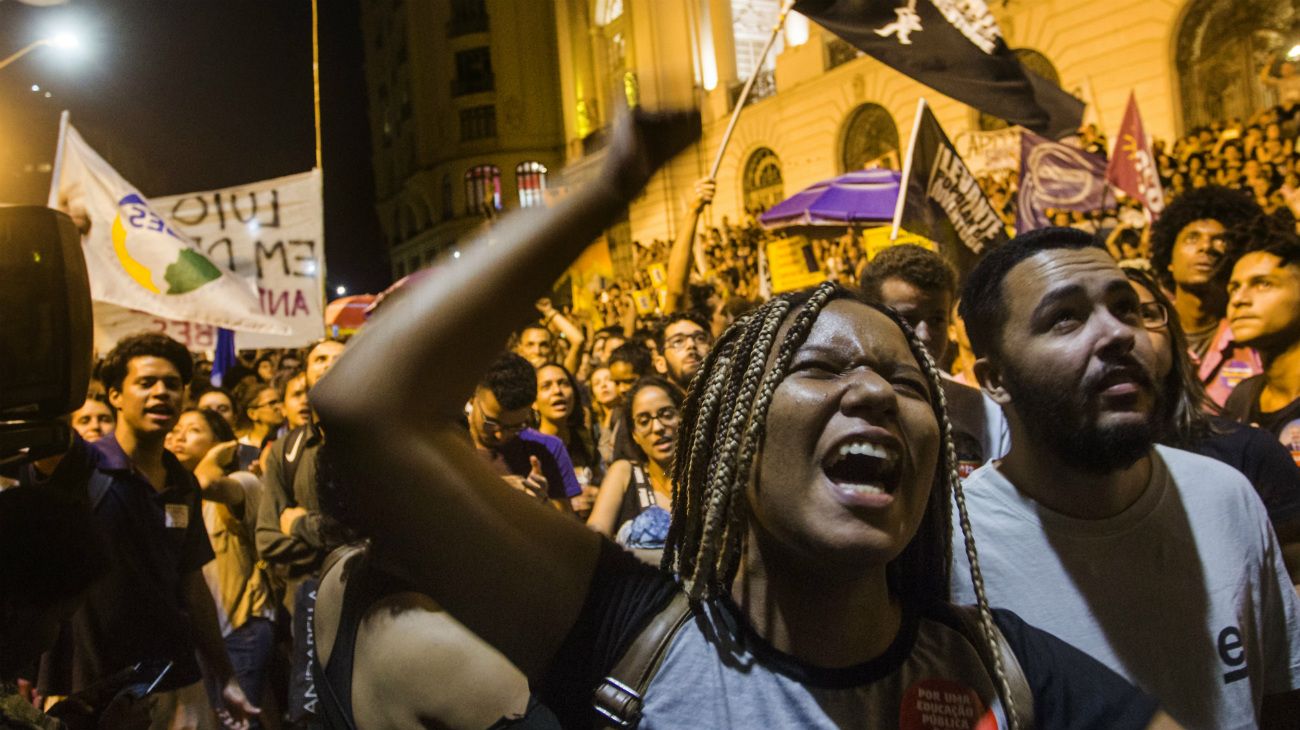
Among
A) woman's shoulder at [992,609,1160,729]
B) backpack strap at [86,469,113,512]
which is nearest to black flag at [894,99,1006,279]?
backpack strap at [86,469,113,512]

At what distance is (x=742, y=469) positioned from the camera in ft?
5.12

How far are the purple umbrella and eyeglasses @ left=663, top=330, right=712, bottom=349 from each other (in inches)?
246

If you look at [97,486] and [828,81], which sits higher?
[828,81]

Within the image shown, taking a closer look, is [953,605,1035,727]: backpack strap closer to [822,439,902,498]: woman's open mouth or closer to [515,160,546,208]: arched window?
[822,439,902,498]: woman's open mouth

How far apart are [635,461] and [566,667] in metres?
3.12

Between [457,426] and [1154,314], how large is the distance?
244 centimetres

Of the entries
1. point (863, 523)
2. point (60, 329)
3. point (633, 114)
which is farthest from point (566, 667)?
point (60, 329)

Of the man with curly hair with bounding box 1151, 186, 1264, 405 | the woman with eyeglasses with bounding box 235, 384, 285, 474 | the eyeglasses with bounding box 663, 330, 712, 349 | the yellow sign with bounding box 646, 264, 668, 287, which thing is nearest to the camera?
the man with curly hair with bounding box 1151, 186, 1264, 405

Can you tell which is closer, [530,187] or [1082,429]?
[530,187]

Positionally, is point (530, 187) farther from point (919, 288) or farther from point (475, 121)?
point (475, 121)

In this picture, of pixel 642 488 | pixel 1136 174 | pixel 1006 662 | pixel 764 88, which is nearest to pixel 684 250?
pixel 642 488

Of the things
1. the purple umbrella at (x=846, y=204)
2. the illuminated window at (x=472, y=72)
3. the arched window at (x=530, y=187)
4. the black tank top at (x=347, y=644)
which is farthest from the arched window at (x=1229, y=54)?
the arched window at (x=530, y=187)

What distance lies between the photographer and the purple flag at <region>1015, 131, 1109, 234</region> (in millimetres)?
8422

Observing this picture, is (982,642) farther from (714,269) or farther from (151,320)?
(714,269)
